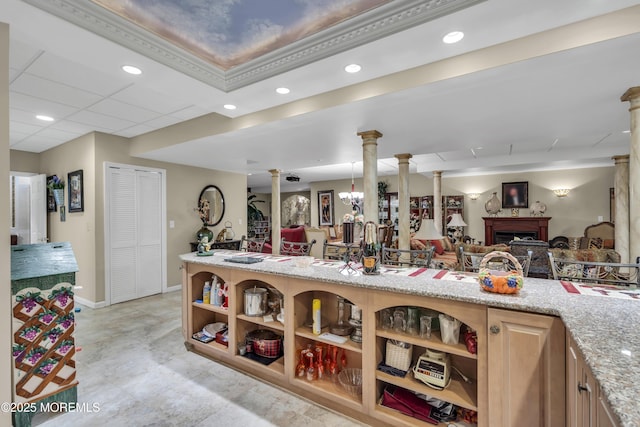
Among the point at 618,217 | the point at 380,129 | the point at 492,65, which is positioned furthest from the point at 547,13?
the point at 618,217

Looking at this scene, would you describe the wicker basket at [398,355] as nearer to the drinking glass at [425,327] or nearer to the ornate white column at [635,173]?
the drinking glass at [425,327]

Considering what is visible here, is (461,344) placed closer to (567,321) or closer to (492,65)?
(567,321)

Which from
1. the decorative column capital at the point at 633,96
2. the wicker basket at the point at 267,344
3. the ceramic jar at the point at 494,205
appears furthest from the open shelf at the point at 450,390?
the ceramic jar at the point at 494,205

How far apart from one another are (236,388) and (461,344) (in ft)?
5.38

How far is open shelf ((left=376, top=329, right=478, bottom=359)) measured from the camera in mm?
1574

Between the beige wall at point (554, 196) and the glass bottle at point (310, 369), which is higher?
the beige wall at point (554, 196)

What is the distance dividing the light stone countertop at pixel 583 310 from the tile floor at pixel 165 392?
2.91 ft

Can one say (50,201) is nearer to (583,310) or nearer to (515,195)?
(583,310)

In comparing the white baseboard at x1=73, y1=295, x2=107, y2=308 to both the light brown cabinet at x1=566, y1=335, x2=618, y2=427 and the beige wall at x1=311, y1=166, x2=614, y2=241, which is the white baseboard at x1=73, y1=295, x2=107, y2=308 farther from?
the beige wall at x1=311, y1=166, x2=614, y2=241

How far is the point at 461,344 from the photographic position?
1642 mm

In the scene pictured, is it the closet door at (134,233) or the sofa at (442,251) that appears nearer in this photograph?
the closet door at (134,233)

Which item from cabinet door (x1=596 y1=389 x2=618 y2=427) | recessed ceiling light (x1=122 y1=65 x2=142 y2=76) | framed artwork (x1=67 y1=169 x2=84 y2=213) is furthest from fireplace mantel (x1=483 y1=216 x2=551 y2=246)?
framed artwork (x1=67 y1=169 x2=84 y2=213)

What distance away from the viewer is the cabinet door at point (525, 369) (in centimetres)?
130

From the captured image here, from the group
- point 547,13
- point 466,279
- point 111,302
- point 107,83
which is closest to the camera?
point 547,13
